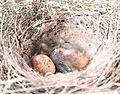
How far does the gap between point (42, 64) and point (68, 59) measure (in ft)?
0.29

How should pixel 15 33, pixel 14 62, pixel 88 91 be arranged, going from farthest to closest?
pixel 15 33 → pixel 14 62 → pixel 88 91

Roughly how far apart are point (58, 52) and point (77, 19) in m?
0.15

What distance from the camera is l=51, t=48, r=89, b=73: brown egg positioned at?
1.18 metres

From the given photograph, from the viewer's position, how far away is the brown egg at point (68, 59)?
1182 mm

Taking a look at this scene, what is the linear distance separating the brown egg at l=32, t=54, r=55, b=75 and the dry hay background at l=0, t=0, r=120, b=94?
1.0 inches

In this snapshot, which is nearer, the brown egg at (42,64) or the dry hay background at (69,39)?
the dry hay background at (69,39)

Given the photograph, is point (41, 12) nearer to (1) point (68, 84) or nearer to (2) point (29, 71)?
(2) point (29, 71)

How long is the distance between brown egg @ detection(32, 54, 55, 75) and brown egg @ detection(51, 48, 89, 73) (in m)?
0.03

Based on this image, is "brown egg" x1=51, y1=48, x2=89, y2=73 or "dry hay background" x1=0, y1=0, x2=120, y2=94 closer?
"dry hay background" x1=0, y1=0, x2=120, y2=94

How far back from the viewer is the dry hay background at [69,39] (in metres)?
0.99

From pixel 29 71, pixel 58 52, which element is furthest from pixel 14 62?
pixel 58 52

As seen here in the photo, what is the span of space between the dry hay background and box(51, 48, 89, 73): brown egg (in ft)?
0.11

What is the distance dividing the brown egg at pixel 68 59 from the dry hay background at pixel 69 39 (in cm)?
3

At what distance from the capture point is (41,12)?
1287 millimetres
